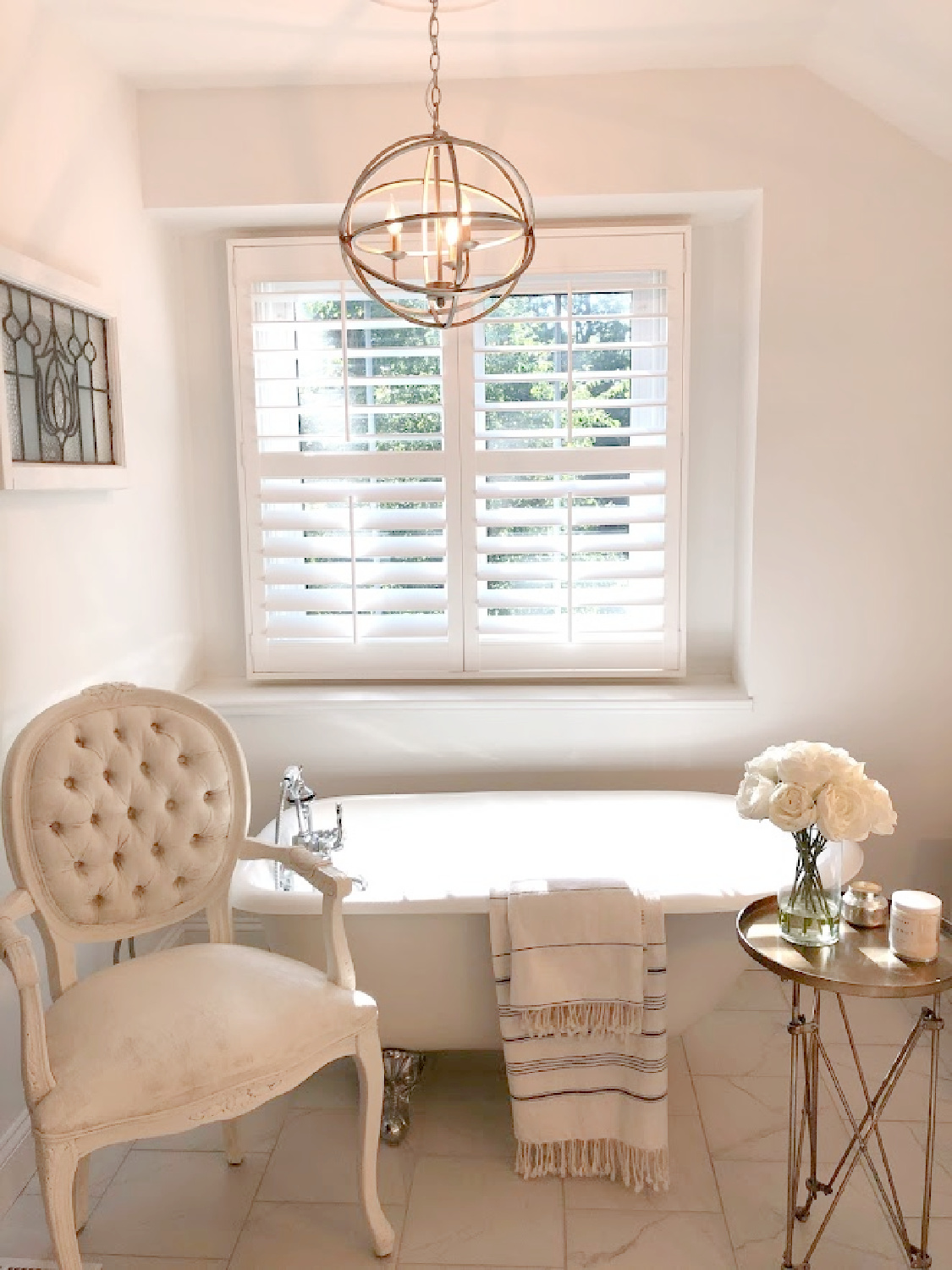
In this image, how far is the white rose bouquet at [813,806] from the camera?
1.76 meters

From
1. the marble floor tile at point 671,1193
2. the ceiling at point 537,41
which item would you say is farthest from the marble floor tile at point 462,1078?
the ceiling at point 537,41

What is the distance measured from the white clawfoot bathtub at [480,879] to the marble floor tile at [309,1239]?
37cm

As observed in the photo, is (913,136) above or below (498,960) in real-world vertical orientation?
above

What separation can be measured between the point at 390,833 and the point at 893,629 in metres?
1.51

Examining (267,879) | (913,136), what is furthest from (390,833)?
(913,136)

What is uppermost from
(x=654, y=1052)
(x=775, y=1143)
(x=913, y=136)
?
(x=913, y=136)

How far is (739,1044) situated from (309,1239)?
47.1 inches

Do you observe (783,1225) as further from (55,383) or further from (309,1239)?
(55,383)

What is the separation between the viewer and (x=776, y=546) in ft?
9.66

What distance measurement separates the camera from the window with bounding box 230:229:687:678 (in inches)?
120

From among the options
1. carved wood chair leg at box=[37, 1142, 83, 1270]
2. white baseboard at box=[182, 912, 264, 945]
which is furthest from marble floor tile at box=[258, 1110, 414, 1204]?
white baseboard at box=[182, 912, 264, 945]

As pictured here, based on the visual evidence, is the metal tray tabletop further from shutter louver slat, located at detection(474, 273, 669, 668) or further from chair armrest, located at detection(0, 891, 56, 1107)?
shutter louver slat, located at detection(474, 273, 669, 668)

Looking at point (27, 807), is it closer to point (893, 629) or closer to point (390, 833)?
point (390, 833)

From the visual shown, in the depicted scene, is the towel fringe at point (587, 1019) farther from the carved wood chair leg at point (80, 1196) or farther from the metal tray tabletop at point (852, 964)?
the carved wood chair leg at point (80, 1196)
